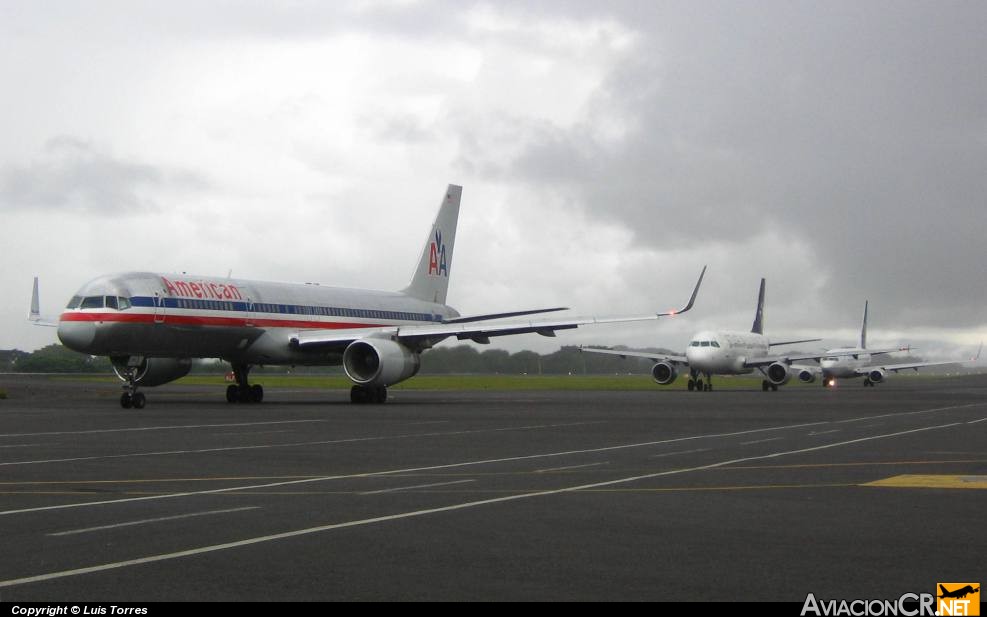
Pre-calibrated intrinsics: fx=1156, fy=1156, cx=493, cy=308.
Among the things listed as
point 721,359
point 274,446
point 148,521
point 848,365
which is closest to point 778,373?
point 721,359

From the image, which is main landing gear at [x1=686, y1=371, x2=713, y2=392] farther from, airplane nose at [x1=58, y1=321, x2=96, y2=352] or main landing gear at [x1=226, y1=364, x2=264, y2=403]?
airplane nose at [x1=58, y1=321, x2=96, y2=352]

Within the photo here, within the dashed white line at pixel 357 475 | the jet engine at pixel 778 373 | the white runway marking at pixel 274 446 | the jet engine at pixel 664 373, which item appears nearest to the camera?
the dashed white line at pixel 357 475

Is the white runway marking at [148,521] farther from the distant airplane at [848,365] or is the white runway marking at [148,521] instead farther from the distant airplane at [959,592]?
the distant airplane at [848,365]

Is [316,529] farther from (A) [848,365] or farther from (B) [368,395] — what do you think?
(A) [848,365]

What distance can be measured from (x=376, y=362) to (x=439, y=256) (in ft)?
45.4

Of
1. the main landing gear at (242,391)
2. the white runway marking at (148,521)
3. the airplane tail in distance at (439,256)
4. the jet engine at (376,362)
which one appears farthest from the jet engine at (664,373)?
the white runway marking at (148,521)

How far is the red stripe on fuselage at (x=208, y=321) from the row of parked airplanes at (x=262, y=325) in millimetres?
34

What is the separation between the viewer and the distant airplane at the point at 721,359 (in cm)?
7000

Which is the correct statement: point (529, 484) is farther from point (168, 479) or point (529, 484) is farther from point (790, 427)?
point (790, 427)

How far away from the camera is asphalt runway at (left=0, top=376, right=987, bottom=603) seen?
7.84m

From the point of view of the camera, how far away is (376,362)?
4066 centimetres

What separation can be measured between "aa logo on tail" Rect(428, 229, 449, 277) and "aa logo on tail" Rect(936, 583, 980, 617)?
45801mm

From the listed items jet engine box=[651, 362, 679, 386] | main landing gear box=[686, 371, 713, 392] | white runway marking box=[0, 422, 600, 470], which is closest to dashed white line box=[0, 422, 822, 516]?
white runway marking box=[0, 422, 600, 470]

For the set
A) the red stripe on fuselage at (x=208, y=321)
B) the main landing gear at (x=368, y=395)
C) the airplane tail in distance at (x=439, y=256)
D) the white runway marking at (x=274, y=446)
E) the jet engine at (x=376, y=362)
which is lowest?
the white runway marking at (x=274, y=446)
